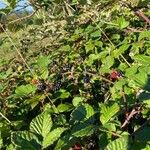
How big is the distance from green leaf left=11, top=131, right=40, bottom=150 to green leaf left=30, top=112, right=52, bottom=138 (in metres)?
0.06

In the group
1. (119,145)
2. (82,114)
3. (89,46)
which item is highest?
(119,145)

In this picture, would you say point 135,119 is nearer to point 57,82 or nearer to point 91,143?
point 91,143

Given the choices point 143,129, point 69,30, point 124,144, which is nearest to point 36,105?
point 143,129

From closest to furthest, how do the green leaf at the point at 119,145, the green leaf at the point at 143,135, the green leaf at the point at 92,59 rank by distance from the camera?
the green leaf at the point at 119,145 < the green leaf at the point at 143,135 < the green leaf at the point at 92,59

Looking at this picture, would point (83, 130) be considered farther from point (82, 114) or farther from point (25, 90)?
point (25, 90)

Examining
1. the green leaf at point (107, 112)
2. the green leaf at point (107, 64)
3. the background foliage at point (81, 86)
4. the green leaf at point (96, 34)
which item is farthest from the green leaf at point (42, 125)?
the green leaf at point (96, 34)

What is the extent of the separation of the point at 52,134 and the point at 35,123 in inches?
4.0

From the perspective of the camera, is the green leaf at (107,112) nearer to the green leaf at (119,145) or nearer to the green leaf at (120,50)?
the green leaf at (119,145)

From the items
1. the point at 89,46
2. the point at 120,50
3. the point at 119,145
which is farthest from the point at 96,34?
the point at 119,145

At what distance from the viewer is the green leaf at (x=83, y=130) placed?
113cm

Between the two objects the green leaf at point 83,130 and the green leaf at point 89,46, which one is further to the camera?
the green leaf at point 89,46

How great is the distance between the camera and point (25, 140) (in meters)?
1.15

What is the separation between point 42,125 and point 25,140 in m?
0.12

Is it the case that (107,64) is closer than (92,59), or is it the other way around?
(107,64)
